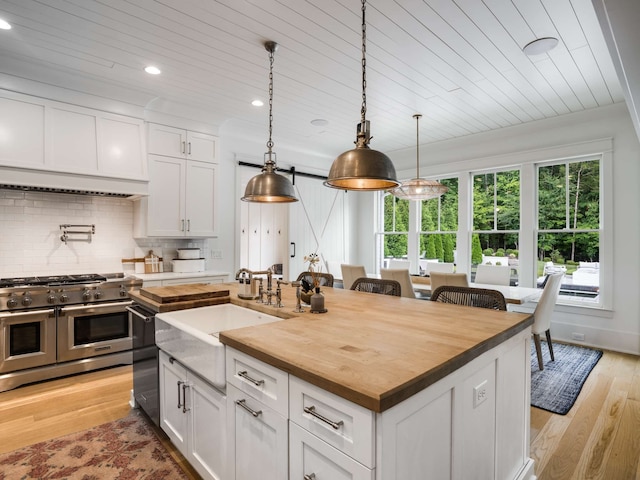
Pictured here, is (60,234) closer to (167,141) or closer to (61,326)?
(61,326)

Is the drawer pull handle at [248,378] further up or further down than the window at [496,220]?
further down

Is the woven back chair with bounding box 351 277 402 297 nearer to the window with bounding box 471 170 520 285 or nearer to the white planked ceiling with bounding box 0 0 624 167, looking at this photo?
the white planked ceiling with bounding box 0 0 624 167

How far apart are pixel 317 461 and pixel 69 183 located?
358 centimetres

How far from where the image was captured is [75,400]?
2.89m

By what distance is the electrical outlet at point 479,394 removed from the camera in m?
1.40

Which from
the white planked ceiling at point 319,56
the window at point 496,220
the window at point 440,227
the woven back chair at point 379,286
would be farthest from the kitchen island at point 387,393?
the window at point 440,227

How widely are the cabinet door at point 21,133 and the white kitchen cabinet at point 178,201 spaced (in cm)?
102

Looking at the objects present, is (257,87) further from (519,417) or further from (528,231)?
(528,231)

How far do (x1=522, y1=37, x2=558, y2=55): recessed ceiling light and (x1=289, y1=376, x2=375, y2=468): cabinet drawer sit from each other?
2995mm

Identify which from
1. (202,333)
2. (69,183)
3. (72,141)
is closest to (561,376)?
(202,333)

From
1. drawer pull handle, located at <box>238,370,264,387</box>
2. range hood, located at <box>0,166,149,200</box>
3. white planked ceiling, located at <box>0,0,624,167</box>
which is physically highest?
white planked ceiling, located at <box>0,0,624,167</box>

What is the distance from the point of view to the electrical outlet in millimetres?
1399

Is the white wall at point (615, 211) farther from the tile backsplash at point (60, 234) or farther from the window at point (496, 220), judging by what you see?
the tile backsplash at point (60, 234)

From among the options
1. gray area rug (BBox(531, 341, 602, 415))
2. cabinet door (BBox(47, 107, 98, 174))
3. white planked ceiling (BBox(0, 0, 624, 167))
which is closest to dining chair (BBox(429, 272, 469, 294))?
gray area rug (BBox(531, 341, 602, 415))
